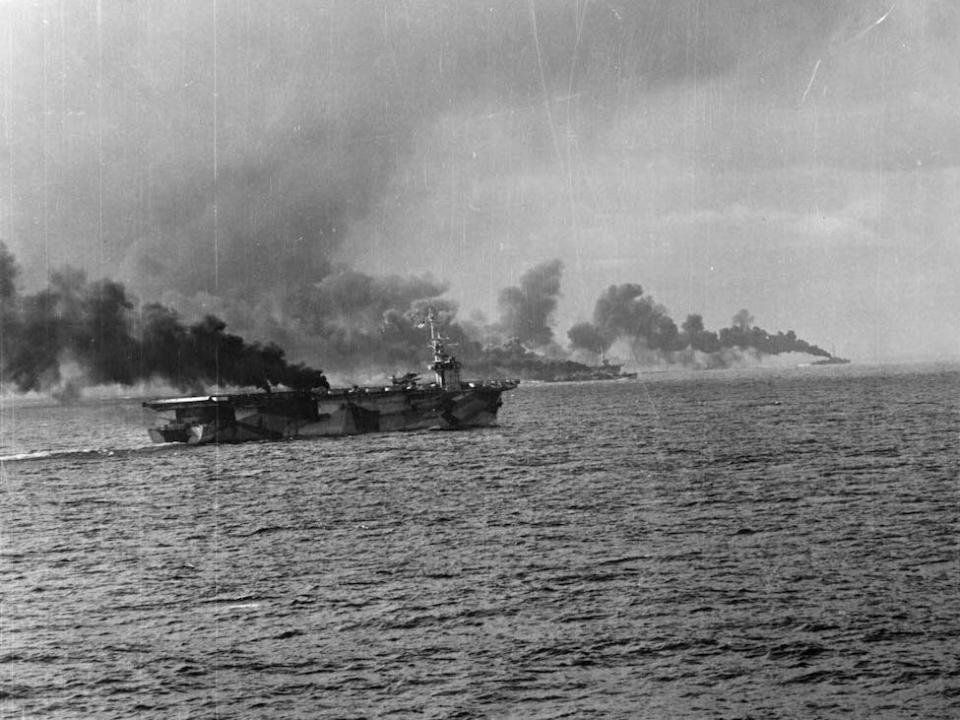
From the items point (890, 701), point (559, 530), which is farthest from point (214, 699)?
point (559, 530)

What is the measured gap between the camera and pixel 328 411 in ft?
282

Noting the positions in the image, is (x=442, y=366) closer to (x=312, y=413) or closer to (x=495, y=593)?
(x=312, y=413)

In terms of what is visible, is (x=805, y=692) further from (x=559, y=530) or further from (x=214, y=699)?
(x=559, y=530)

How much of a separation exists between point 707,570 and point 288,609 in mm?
12942

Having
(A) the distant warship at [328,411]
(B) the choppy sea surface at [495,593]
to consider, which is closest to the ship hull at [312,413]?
(A) the distant warship at [328,411]

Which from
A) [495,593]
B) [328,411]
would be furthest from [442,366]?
[495,593]

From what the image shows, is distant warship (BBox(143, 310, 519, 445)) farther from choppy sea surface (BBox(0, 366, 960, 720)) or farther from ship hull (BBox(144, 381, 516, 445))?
choppy sea surface (BBox(0, 366, 960, 720))

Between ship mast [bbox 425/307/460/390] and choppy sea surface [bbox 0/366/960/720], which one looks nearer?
choppy sea surface [bbox 0/366/960/720]

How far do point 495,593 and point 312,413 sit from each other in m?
61.2

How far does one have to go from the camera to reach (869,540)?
105ft

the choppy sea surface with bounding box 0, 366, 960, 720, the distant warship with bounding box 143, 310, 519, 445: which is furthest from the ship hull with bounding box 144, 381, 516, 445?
the choppy sea surface with bounding box 0, 366, 960, 720

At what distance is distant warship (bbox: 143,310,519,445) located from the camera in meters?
82.2

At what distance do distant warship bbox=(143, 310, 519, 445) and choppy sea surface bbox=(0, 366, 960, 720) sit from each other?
25.8 metres

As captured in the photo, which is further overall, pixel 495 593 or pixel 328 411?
pixel 328 411
